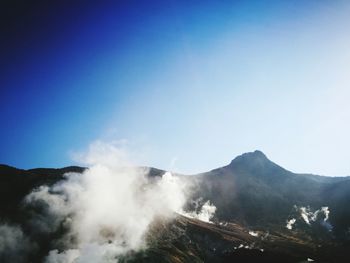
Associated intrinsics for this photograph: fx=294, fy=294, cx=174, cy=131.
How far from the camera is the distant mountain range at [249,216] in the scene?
211 feet

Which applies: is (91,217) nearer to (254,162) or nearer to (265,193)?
(265,193)

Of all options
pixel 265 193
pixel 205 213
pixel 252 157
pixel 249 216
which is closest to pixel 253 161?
pixel 252 157

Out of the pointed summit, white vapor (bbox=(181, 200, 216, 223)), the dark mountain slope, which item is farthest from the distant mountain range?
white vapor (bbox=(181, 200, 216, 223))

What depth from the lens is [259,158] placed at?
18400 centimetres

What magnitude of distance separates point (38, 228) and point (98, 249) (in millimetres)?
16395

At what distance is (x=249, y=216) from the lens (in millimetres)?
134625

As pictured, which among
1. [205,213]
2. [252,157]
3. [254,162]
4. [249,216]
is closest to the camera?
[205,213]

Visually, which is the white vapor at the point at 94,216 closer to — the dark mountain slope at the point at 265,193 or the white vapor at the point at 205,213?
the white vapor at the point at 205,213

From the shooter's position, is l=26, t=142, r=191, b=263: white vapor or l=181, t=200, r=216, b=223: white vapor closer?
l=26, t=142, r=191, b=263: white vapor

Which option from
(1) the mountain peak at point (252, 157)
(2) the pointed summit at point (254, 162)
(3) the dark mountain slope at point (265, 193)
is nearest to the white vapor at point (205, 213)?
(3) the dark mountain slope at point (265, 193)

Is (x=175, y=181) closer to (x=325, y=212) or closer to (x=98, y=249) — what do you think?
(x=325, y=212)

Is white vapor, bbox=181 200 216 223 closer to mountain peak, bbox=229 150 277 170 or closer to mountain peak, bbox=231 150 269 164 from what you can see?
mountain peak, bbox=229 150 277 170

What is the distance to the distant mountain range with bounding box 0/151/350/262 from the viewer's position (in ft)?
211

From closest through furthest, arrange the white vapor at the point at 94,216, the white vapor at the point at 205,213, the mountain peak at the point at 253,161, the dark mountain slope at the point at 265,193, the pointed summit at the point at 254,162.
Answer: the white vapor at the point at 94,216, the white vapor at the point at 205,213, the dark mountain slope at the point at 265,193, the pointed summit at the point at 254,162, the mountain peak at the point at 253,161
